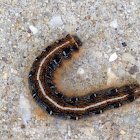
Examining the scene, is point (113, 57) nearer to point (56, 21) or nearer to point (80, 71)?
point (80, 71)

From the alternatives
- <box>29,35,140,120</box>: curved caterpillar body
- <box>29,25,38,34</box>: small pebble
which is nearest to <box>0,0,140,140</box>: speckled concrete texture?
<box>29,25,38,34</box>: small pebble

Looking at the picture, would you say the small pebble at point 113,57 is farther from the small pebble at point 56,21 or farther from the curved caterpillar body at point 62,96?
the small pebble at point 56,21

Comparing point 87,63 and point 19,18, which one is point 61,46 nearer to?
point 87,63

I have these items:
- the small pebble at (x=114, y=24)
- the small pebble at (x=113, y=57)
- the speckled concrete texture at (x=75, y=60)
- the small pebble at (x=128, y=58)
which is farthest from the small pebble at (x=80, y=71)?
the small pebble at (x=114, y=24)

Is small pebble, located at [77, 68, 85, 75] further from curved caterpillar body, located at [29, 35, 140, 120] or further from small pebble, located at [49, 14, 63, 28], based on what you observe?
small pebble, located at [49, 14, 63, 28]

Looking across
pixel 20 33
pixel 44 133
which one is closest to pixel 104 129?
pixel 44 133

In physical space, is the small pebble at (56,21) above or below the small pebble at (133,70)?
above

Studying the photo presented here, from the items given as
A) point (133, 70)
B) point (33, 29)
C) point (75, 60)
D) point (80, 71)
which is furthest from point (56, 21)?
point (133, 70)
